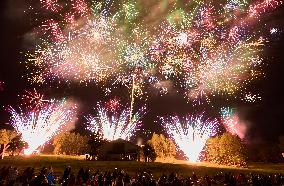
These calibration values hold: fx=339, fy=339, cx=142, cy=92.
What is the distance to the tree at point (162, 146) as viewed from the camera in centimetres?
8831

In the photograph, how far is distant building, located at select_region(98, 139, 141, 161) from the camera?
52050 millimetres

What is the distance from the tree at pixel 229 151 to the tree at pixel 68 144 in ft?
118

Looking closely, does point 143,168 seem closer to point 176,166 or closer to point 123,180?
point 176,166

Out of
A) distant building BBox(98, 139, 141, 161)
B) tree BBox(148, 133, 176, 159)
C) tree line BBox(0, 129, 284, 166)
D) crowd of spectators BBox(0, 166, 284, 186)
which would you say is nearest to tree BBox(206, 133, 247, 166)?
tree line BBox(0, 129, 284, 166)

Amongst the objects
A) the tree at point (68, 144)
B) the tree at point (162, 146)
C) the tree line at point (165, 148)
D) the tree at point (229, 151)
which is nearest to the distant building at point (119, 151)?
the tree line at point (165, 148)

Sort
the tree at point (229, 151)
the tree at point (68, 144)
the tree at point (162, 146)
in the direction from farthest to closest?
the tree at point (68, 144) → the tree at point (162, 146) → the tree at point (229, 151)

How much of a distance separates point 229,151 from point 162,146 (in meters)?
20.5

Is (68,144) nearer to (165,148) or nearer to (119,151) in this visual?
(165,148)

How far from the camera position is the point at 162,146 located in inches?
3511

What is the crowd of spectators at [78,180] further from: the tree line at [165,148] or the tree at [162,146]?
the tree at [162,146]

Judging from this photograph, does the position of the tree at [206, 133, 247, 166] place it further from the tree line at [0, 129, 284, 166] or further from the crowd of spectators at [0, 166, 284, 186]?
the crowd of spectators at [0, 166, 284, 186]

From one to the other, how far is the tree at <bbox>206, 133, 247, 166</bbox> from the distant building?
87.9ft

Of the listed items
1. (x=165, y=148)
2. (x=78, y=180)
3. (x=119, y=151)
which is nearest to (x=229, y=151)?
(x=165, y=148)

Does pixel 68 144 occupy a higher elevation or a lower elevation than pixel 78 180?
higher
